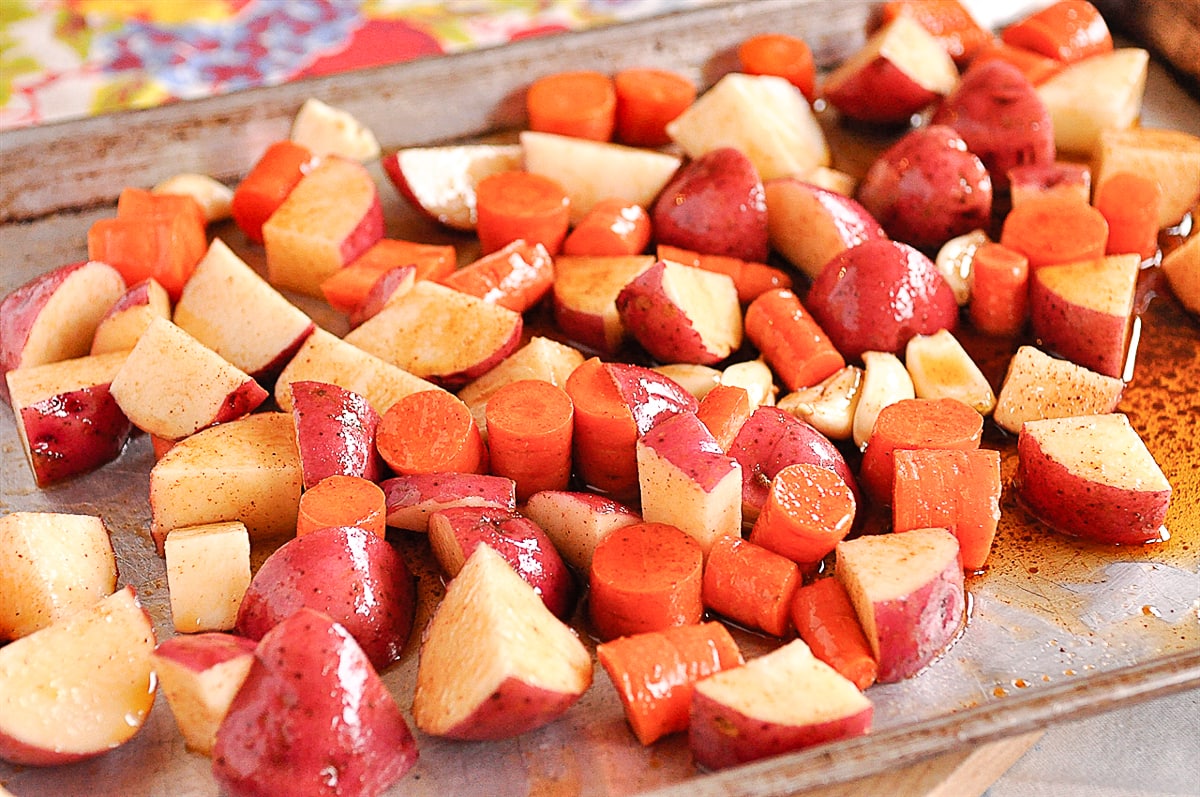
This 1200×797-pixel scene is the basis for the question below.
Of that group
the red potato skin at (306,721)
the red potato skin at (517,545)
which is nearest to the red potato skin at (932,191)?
the red potato skin at (517,545)

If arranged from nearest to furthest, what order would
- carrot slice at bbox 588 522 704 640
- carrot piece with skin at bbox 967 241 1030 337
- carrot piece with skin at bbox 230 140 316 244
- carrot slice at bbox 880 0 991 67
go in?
carrot slice at bbox 588 522 704 640, carrot piece with skin at bbox 967 241 1030 337, carrot piece with skin at bbox 230 140 316 244, carrot slice at bbox 880 0 991 67

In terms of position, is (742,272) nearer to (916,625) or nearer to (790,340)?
(790,340)

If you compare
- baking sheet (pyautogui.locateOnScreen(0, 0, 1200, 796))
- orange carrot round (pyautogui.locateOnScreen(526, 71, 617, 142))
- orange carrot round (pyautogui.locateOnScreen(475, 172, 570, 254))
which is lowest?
baking sheet (pyautogui.locateOnScreen(0, 0, 1200, 796))

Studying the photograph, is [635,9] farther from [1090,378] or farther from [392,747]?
[392,747]

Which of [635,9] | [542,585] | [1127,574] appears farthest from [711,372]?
[635,9]

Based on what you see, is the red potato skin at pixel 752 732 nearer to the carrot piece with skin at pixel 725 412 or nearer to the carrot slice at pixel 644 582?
the carrot slice at pixel 644 582

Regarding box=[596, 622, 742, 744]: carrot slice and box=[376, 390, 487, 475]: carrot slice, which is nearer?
box=[596, 622, 742, 744]: carrot slice

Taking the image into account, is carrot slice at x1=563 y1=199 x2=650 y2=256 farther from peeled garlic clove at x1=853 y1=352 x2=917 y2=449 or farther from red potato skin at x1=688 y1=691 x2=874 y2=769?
red potato skin at x1=688 y1=691 x2=874 y2=769

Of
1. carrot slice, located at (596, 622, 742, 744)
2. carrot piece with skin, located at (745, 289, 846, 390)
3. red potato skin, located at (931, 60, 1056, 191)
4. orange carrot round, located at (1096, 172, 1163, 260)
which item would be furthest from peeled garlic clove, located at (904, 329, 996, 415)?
carrot slice, located at (596, 622, 742, 744)
